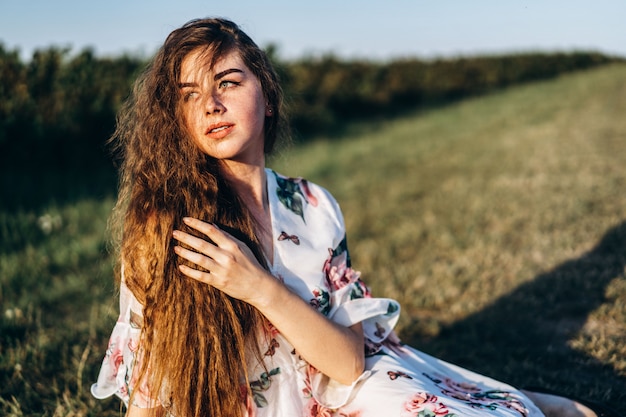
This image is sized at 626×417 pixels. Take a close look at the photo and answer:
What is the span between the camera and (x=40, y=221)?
5.68 m

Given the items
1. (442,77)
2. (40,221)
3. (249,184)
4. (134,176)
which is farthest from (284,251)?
(442,77)

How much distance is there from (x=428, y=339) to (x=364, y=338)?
66.3 inches

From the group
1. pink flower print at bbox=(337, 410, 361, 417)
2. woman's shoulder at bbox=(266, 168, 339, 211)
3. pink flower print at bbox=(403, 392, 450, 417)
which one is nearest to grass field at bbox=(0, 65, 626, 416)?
woman's shoulder at bbox=(266, 168, 339, 211)

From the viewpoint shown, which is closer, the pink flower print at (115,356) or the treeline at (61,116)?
the pink flower print at (115,356)

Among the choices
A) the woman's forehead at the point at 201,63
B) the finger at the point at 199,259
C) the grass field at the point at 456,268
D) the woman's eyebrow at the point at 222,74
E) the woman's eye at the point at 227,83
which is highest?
the woman's forehead at the point at 201,63

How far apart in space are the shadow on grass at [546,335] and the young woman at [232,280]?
779 millimetres

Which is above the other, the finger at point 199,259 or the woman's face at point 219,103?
the woman's face at point 219,103

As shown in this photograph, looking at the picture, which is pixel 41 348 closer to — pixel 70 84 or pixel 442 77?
pixel 70 84

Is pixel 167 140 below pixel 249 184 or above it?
above

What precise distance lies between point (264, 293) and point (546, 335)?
7.93 ft

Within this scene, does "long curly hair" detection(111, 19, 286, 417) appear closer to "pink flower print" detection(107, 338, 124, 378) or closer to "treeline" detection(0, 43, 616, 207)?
"pink flower print" detection(107, 338, 124, 378)

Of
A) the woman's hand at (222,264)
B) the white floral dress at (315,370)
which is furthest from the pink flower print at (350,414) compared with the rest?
the woman's hand at (222,264)

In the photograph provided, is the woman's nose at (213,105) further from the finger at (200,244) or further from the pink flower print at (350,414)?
the pink flower print at (350,414)

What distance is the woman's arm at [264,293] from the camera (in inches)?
64.8
